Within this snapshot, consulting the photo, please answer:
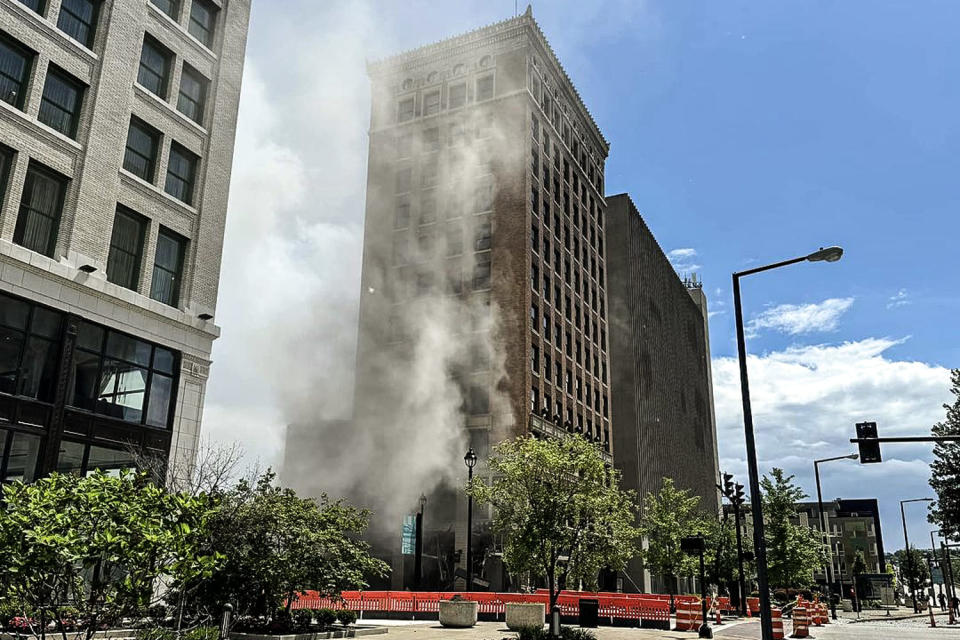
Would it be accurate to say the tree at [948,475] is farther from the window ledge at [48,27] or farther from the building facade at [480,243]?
the window ledge at [48,27]

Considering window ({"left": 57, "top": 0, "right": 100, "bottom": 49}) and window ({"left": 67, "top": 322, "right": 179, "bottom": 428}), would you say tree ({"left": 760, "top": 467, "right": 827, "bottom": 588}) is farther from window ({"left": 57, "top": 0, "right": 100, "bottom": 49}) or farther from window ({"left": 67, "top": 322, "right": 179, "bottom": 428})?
window ({"left": 57, "top": 0, "right": 100, "bottom": 49})

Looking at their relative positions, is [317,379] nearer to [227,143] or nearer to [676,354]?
[227,143]

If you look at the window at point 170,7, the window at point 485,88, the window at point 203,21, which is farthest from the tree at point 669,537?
the window at point 170,7

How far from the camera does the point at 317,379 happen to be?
53.7m

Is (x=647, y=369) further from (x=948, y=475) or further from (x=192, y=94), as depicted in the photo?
(x=192, y=94)

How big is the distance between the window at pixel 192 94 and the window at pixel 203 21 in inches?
50.7

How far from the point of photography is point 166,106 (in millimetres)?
22500

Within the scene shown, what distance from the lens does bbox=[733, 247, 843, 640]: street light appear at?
13.1 meters

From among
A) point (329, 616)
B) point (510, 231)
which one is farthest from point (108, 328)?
point (510, 231)

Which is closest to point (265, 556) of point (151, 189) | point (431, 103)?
point (151, 189)

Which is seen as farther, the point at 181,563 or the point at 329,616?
the point at 329,616

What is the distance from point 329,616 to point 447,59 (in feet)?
146

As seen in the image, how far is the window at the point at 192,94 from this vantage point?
23.6 metres

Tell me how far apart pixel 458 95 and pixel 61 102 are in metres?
36.9
